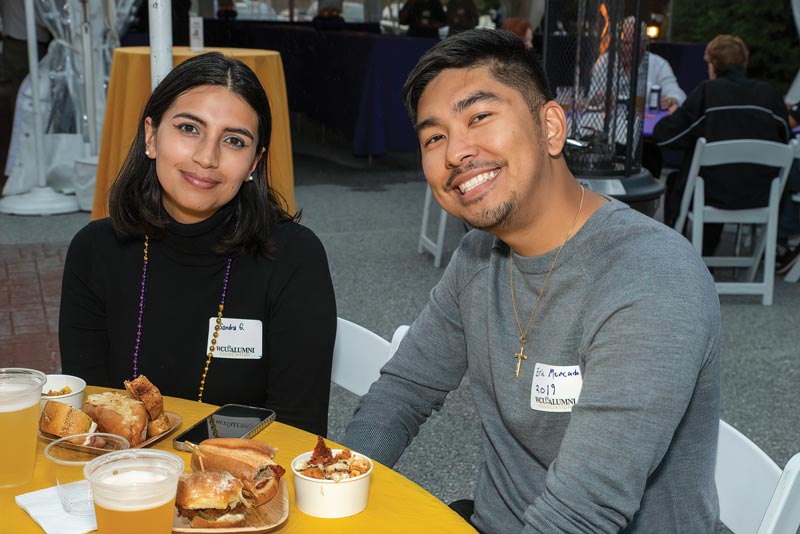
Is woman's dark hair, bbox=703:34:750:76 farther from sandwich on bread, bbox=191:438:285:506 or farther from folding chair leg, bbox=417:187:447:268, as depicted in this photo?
sandwich on bread, bbox=191:438:285:506

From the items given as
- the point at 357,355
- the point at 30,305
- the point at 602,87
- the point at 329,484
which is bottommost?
the point at 30,305

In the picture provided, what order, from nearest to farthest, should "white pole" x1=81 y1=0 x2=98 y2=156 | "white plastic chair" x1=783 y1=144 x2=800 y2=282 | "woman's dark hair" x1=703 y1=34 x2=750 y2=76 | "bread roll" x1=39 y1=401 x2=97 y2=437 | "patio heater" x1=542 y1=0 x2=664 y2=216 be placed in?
"bread roll" x1=39 y1=401 x2=97 y2=437
"patio heater" x1=542 y1=0 x2=664 y2=216
"woman's dark hair" x1=703 y1=34 x2=750 y2=76
"white plastic chair" x1=783 y1=144 x2=800 y2=282
"white pole" x1=81 y1=0 x2=98 y2=156

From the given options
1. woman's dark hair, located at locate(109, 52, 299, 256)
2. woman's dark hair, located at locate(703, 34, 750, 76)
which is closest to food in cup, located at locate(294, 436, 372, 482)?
woman's dark hair, located at locate(109, 52, 299, 256)

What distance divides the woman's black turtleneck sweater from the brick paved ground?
1749mm

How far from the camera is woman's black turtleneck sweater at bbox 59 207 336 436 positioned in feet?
6.36

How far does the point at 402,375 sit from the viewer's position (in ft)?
5.59

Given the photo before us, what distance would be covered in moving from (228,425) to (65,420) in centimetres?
24

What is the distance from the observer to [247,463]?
1.20 meters

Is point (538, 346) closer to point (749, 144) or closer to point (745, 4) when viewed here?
point (749, 144)

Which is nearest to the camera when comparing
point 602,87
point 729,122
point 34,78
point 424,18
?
point 602,87

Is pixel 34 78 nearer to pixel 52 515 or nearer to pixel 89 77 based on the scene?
pixel 89 77

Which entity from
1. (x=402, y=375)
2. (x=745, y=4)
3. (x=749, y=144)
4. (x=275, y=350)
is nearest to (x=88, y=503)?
(x=402, y=375)

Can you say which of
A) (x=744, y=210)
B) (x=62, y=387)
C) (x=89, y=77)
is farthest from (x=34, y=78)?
(x=62, y=387)

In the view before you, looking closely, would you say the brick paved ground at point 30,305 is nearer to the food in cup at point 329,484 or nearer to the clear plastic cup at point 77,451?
the clear plastic cup at point 77,451
